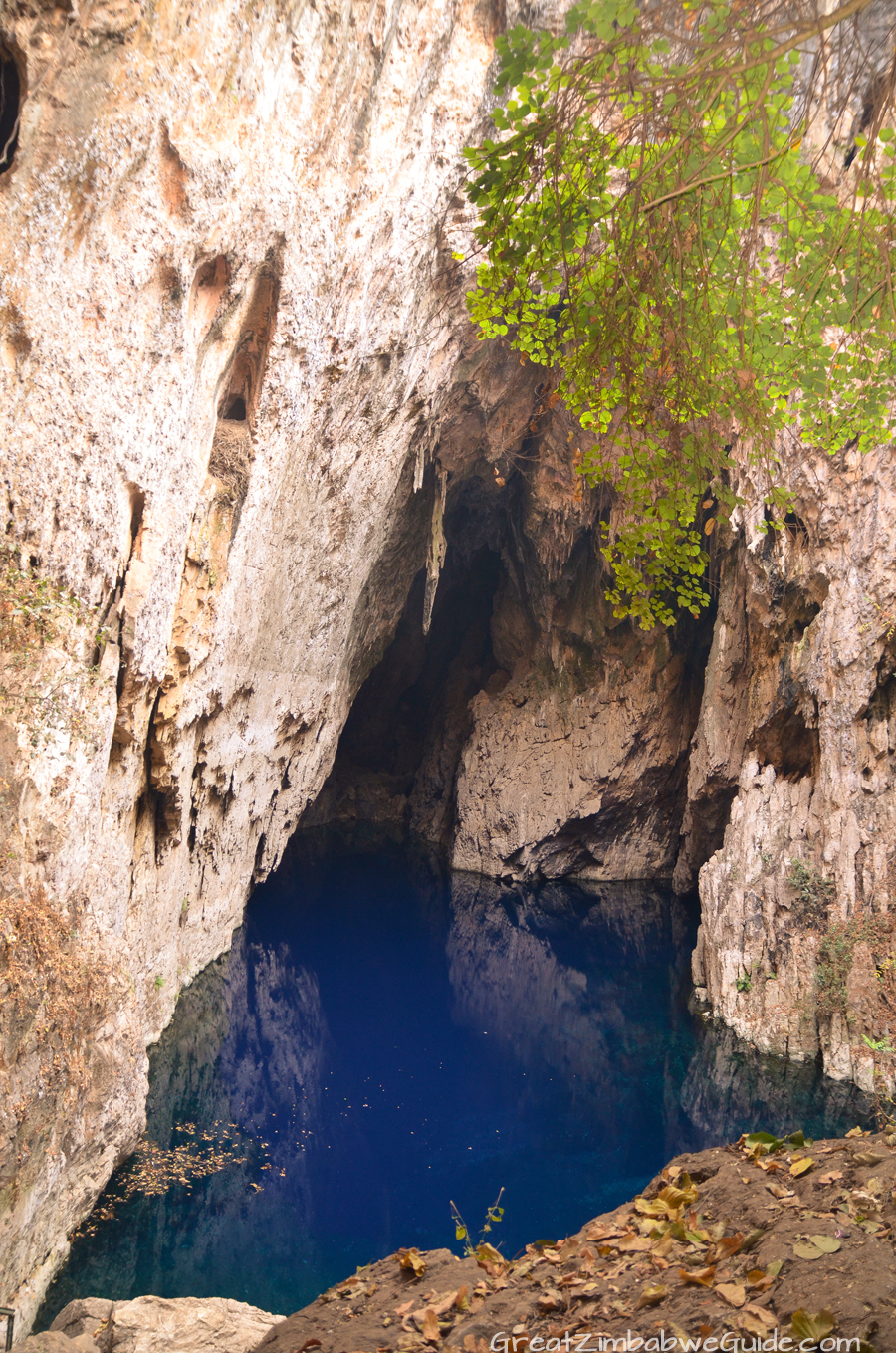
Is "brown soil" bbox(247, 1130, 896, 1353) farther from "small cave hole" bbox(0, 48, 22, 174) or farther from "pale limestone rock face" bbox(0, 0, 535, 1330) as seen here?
"small cave hole" bbox(0, 48, 22, 174)

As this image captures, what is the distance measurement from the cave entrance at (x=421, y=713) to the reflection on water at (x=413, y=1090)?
5.97 m

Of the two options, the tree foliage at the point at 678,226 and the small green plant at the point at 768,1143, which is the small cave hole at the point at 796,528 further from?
the small green plant at the point at 768,1143

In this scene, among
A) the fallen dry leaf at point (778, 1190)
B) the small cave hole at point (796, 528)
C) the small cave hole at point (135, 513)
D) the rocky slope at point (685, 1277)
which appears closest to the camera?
the rocky slope at point (685, 1277)

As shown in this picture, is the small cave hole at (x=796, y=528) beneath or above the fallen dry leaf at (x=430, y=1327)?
above

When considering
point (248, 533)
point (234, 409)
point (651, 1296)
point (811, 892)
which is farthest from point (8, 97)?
point (811, 892)

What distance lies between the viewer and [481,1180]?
7.12m

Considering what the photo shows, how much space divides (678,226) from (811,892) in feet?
Result: 28.1

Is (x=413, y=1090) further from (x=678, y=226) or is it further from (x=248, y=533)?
(x=678, y=226)

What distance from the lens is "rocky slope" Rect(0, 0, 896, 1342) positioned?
5113 mm

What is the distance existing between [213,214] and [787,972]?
31.6ft

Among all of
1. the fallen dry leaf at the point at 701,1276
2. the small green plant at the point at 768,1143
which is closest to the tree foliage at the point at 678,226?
the small green plant at the point at 768,1143

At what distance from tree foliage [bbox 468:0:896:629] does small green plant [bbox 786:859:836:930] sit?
690cm

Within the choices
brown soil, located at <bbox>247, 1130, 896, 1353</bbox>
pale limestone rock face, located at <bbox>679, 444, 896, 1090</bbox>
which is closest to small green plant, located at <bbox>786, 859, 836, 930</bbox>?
pale limestone rock face, located at <bbox>679, 444, 896, 1090</bbox>

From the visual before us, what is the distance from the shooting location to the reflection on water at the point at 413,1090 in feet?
20.0
